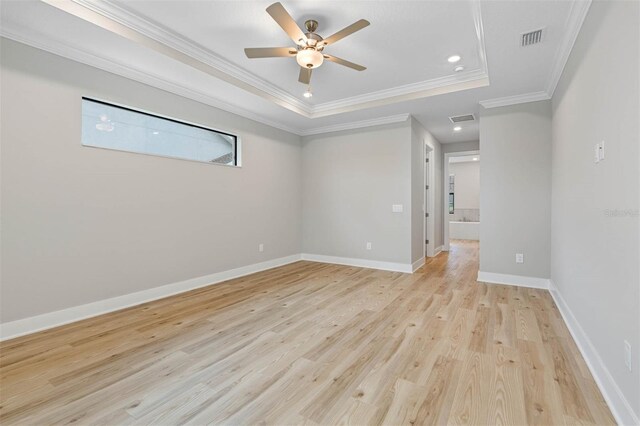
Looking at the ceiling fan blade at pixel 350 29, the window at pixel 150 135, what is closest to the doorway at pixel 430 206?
the window at pixel 150 135

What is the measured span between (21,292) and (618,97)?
4.45 metres

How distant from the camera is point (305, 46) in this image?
8.69 feet

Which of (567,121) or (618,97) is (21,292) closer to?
(618,97)

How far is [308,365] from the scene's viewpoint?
2047mm

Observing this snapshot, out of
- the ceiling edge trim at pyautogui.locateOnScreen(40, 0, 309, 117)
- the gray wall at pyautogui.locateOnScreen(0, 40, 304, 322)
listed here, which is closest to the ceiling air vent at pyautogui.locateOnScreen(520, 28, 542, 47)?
the ceiling edge trim at pyautogui.locateOnScreen(40, 0, 309, 117)

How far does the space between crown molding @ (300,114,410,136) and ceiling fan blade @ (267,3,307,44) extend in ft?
8.89

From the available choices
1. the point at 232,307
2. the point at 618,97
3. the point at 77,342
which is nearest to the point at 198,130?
the point at 232,307

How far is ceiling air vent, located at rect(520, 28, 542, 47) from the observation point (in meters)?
2.56

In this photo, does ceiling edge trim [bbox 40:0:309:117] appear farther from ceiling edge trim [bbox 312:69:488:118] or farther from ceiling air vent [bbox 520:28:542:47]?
ceiling air vent [bbox 520:28:542:47]

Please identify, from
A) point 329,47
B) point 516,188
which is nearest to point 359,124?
point 329,47

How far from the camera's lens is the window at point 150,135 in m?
3.01

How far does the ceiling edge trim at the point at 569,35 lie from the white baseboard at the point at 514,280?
2.44 m

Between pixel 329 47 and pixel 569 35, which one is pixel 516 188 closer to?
pixel 569 35

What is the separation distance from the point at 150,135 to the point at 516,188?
15.6 feet
